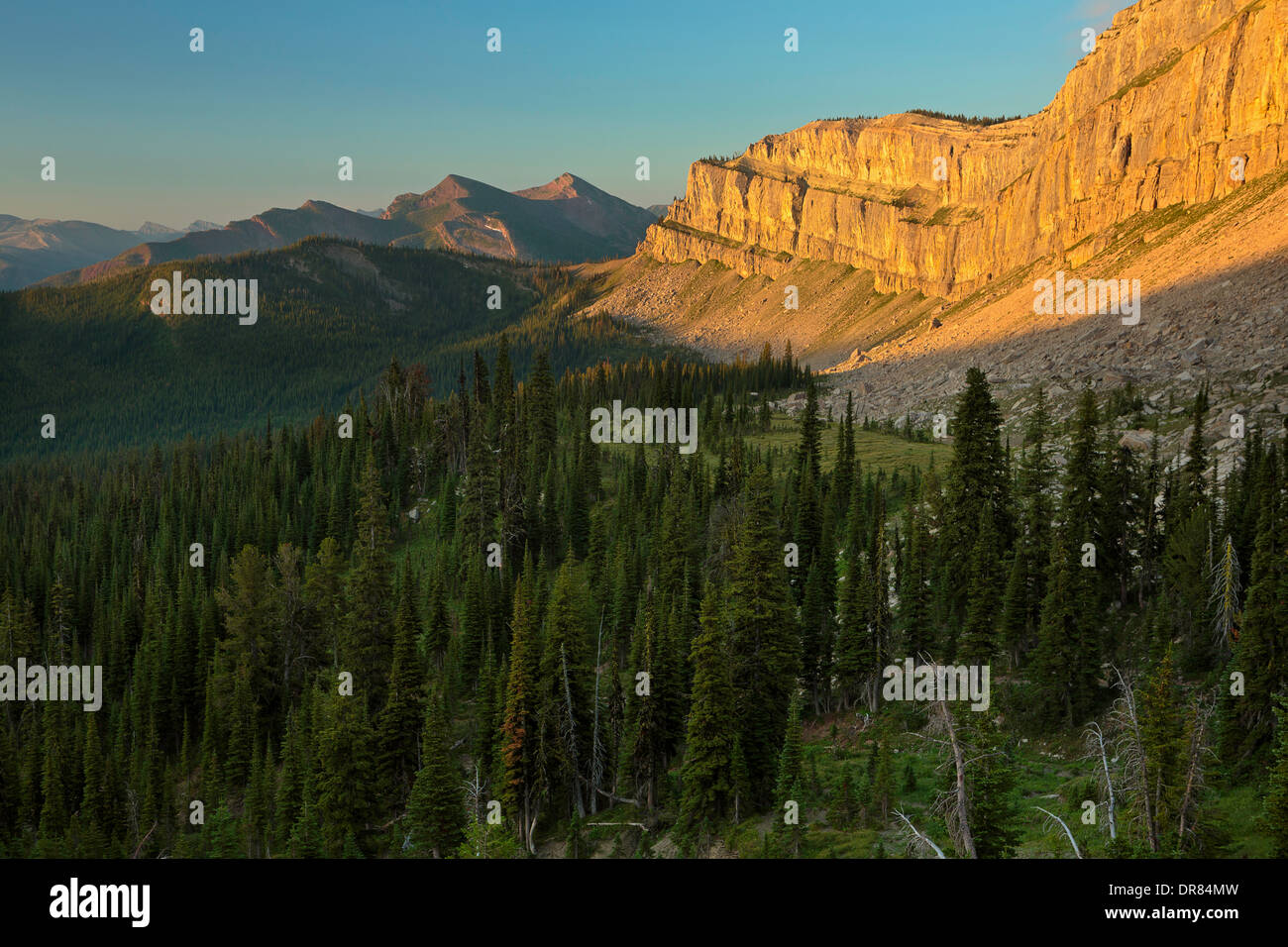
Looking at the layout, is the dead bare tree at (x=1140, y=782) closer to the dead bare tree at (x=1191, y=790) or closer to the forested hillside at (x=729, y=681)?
the forested hillside at (x=729, y=681)

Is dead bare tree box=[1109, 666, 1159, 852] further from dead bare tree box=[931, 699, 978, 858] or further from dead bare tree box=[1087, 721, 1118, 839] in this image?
dead bare tree box=[931, 699, 978, 858]

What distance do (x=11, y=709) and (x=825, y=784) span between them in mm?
77483

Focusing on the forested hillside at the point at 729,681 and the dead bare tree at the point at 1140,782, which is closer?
the dead bare tree at the point at 1140,782

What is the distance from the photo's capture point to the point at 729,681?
43031 mm

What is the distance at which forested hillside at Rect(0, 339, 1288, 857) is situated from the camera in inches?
1393

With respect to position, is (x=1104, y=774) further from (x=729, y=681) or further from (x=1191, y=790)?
(x=729, y=681)

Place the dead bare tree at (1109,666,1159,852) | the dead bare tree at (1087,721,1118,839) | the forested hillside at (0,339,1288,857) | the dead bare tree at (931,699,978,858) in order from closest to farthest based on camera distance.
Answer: the dead bare tree at (931,699,978,858) → the dead bare tree at (1109,666,1159,852) → the dead bare tree at (1087,721,1118,839) → the forested hillside at (0,339,1288,857)

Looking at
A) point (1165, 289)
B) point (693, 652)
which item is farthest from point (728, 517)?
point (1165, 289)

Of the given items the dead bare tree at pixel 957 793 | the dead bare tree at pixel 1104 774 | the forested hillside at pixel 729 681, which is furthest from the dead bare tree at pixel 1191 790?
the dead bare tree at pixel 957 793

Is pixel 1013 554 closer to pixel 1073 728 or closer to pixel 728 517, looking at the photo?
pixel 1073 728

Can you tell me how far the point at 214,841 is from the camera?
55781mm

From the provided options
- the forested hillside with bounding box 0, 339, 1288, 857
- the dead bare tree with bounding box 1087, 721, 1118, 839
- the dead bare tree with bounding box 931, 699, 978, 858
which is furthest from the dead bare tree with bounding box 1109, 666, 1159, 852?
the dead bare tree with bounding box 931, 699, 978, 858

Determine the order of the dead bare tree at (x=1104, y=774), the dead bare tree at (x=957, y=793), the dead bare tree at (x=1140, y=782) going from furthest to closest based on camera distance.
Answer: the dead bare tree at (x=1104, y=774), the dead bare tree at (x=1140, y=782), the dead bare tree at (x=957, y=793)

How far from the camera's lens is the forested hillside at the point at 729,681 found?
116 feet
